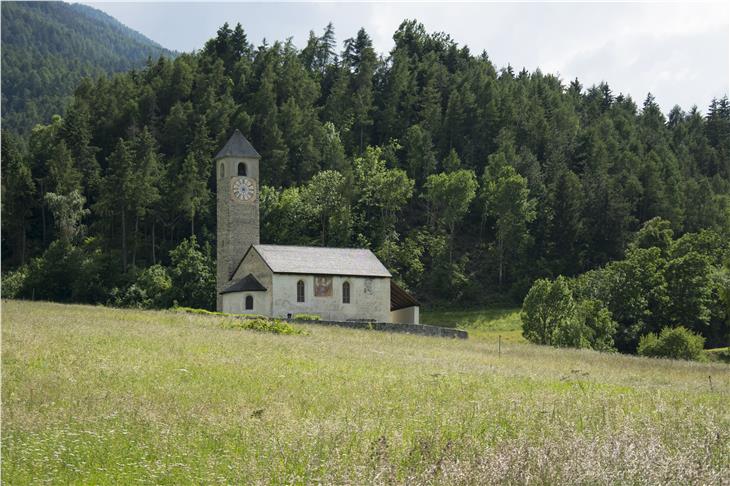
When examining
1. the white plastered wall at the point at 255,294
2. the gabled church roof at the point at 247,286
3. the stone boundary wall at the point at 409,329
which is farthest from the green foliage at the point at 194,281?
the stone boundary wall at the point at 409,329

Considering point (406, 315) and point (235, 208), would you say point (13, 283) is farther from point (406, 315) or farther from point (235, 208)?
point (406, 315)

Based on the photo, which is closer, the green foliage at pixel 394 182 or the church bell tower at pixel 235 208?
the church bell tower at pixel 235 208

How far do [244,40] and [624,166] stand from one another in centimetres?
5003

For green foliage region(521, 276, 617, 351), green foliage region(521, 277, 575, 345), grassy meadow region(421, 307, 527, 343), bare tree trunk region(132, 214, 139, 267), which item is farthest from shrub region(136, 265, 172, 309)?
green foliage region(521, 277, 575, 345)

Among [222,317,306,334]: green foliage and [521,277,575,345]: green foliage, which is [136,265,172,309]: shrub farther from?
[222,317,306,334]: green foliage

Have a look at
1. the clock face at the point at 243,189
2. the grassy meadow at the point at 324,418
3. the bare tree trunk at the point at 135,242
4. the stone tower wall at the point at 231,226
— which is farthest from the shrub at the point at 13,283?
the grassy meadow at the point at 324,418

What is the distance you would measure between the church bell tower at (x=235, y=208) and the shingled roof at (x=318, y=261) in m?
3.27

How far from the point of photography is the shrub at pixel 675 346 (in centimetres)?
6003

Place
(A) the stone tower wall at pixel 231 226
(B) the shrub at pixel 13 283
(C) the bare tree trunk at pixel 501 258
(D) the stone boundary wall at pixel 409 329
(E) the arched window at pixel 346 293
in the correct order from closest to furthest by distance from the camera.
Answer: (D) the stone boundary wall at pixel 409 329, (E) the arched window at pixel 346 293, (A) the stone tower wall at pixel 231 226, (B) the shrub at pixel 13 283, (C) the bare tree trunk at pixel 501 258

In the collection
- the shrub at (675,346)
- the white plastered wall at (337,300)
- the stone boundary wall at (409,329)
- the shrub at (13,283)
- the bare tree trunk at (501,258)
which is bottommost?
the shrub at (675,346)

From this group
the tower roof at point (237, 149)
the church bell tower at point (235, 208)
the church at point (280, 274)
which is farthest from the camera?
the tower roof at point (237, 149)

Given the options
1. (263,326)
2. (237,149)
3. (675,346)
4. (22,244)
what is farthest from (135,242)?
(675,346)

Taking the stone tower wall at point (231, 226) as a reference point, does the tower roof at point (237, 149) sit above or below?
above

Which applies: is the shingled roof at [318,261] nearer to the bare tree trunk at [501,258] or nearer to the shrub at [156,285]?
the shrub at [156,285]
